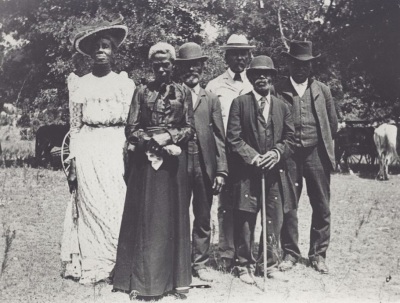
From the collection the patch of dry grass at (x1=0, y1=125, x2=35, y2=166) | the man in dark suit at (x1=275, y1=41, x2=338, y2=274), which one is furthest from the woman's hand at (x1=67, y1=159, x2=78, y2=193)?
the patch of dry grass at (x1=0, y1=125, x2=35, y2=166)

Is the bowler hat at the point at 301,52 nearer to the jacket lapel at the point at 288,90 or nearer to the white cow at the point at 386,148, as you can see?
the jacket lapel at the point at 288,90

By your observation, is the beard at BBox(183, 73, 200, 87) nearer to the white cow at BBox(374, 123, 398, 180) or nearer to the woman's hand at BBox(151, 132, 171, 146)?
the woman's hand at BBox(151, 132, 171, 146)

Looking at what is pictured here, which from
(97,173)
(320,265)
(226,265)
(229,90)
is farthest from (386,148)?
(97,173)

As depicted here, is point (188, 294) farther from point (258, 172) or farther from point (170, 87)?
point (170, 87)

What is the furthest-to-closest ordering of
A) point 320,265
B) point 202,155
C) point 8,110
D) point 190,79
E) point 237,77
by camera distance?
point 8,110, point 237,77, point 320,265, point 190,79, point 202,155

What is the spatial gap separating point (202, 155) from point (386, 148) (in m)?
11.3

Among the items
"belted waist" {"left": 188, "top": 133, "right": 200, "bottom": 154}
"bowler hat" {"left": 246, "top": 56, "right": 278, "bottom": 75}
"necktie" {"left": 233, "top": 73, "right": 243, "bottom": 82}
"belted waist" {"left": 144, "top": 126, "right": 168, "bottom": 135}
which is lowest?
"belted waist" {"left": 188, "top": 133, "right": 200, "bottom": 154}

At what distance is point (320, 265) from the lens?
18.6ft

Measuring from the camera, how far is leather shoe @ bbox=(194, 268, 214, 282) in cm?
A: 524

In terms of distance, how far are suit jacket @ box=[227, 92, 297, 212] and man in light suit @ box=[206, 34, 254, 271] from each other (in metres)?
0.47

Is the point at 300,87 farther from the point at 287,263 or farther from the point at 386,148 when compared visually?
the point at 386,148

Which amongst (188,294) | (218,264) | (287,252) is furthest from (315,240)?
(188,294)

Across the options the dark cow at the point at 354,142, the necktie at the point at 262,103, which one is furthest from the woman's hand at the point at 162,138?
the dark cow at the point at 354,142

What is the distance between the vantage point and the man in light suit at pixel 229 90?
5.72 metres
